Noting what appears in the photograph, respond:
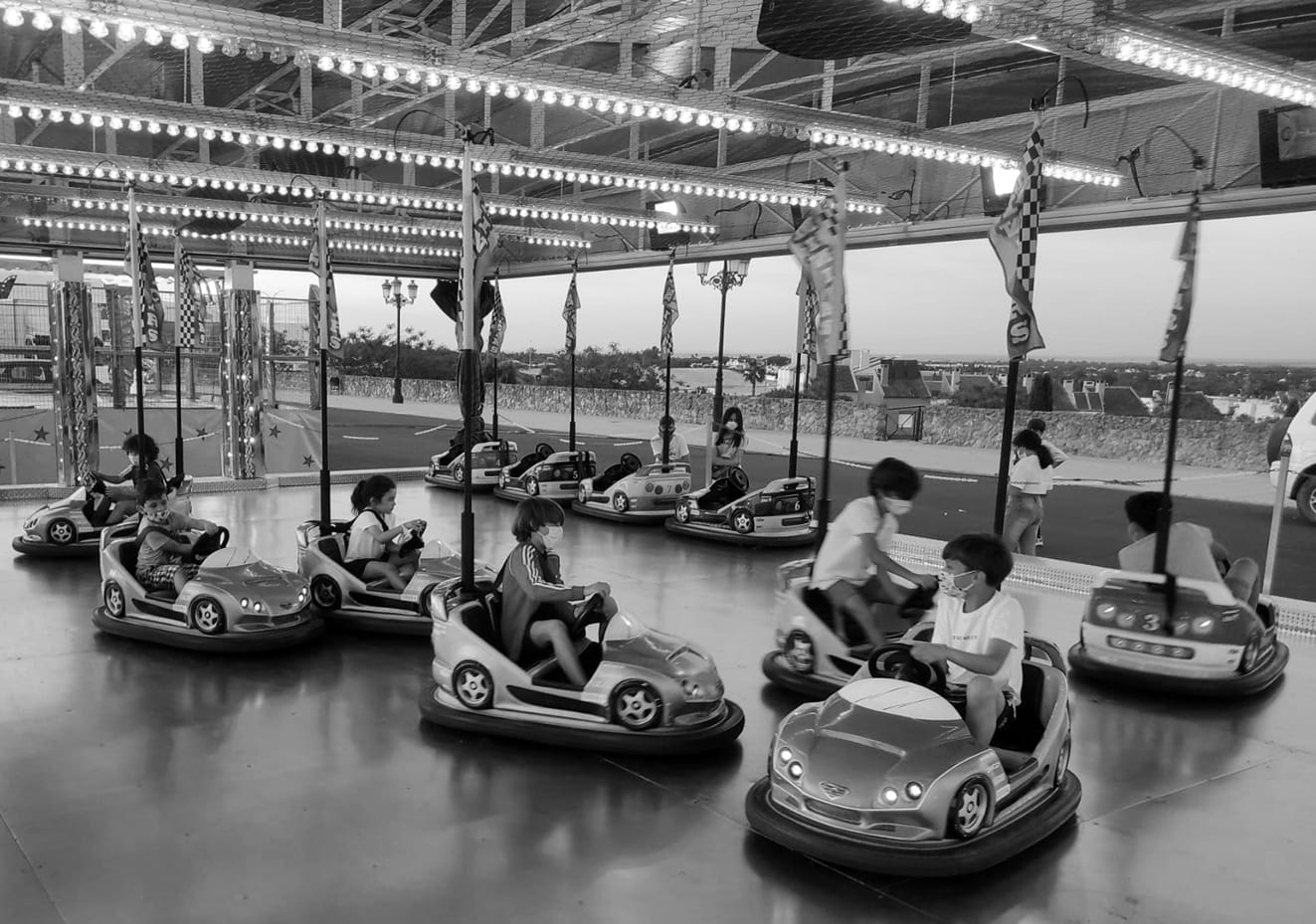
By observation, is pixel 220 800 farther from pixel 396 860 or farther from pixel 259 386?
pixel 259 386

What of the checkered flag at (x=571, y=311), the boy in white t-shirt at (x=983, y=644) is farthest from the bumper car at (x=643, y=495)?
the boy in white t-shirt at (x=983, y=644)

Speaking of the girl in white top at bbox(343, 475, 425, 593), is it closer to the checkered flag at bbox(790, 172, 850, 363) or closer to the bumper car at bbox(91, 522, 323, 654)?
the bumper car at bbox(91, 522, 323, 654)

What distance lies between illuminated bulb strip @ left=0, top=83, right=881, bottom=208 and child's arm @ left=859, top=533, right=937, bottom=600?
456 centimetres

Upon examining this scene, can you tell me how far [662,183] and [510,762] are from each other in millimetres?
6072

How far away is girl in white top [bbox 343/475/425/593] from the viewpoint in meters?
5.77

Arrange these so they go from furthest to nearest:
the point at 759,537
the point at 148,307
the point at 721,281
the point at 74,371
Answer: the point at 721,281
the point at 74,371
the point at 759,537
the point at 148,307

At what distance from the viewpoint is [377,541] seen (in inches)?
230

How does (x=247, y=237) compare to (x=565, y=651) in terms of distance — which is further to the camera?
(x=247, y=237)

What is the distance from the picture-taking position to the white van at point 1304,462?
10367mm

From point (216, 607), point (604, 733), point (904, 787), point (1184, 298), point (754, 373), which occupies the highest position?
point (1184, 298)

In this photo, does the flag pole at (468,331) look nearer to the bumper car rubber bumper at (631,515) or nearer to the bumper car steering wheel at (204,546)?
the bumper car steering wheel at (204,546)

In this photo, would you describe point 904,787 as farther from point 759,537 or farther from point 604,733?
point 759,537

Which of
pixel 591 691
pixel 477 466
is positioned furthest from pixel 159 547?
pixel 477 466

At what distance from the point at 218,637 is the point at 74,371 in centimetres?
761
